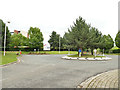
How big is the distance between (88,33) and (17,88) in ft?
63.4

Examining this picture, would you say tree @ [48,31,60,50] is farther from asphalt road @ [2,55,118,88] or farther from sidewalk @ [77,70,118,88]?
sidewalk @ [77,70,118,88]

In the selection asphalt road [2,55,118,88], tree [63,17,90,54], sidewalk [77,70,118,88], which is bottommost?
asphalt road [2,55,118,88]

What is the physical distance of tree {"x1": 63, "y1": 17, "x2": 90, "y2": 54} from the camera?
67.4ft

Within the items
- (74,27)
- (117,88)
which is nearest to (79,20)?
(74,27)

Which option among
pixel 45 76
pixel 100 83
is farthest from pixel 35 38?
pixel 100 83

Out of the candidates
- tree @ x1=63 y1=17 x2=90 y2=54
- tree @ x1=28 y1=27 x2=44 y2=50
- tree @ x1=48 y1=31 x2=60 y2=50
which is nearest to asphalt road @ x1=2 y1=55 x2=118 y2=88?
tree @ x1=63 y1=17 x2=90 y2=54

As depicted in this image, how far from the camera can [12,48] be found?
1891 inches

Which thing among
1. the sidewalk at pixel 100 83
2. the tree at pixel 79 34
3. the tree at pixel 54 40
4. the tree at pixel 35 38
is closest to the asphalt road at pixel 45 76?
the sidewalk at pixel 100 83

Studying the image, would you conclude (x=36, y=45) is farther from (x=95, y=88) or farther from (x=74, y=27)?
(x=95, y=88)

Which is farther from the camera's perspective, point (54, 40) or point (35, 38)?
point (54, 40)

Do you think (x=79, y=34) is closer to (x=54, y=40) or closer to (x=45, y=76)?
(x=45, y=76)

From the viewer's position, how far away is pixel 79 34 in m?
21.5

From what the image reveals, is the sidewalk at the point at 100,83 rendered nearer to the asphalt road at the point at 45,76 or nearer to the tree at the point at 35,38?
the asphalt road at the point at 45,76

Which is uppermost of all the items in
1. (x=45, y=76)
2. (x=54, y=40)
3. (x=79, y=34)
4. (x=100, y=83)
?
(x=54, y=40)
